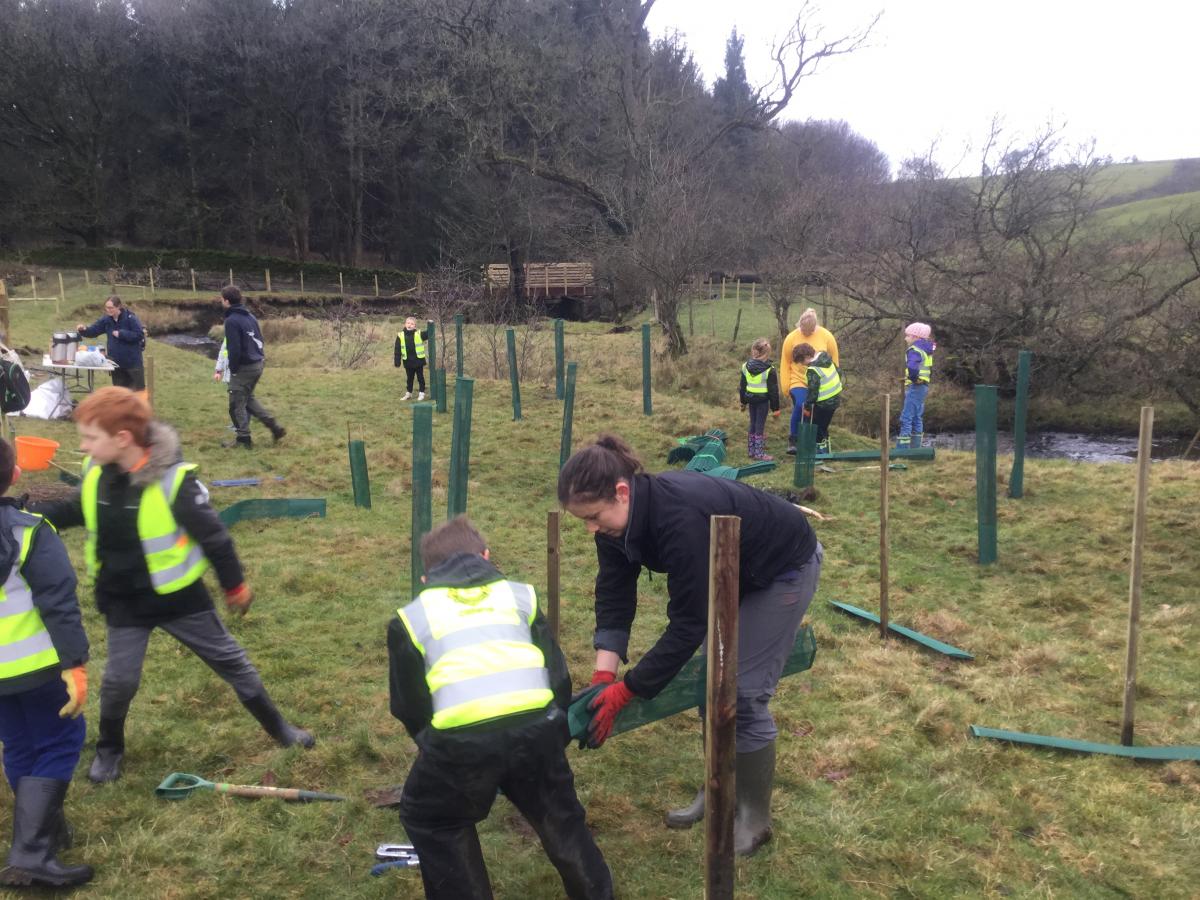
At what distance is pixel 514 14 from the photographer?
1284 inches

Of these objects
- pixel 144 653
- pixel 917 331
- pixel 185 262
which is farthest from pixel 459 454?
pixel 185 262

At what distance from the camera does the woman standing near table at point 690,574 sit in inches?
104

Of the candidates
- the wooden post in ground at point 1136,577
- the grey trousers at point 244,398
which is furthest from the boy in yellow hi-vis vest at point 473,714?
the grey trousers at point 244,398

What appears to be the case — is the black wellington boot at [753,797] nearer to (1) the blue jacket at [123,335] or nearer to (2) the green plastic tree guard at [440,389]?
(2) the green plastic tree guard at [440,389]

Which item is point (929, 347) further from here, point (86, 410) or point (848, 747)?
point (86, 410)

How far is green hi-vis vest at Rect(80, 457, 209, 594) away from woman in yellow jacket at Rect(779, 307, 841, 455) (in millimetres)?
7748

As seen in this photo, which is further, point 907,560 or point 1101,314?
point 1101,314

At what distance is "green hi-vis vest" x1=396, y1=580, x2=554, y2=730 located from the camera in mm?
2346

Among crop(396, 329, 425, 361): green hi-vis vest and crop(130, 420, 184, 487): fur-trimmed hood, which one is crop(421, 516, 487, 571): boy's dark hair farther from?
crop(396, 329, 425, 361): green hi-vis vest

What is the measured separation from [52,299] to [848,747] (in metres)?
31.2

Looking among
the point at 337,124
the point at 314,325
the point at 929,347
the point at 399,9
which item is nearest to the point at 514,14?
the point at 399,9

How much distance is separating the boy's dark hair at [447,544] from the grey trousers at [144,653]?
4.78 feet

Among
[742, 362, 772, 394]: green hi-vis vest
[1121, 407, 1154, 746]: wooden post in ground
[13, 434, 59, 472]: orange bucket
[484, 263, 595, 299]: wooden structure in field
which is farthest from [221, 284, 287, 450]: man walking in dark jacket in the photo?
[484, 263, 595, 299]: wooden structure in field

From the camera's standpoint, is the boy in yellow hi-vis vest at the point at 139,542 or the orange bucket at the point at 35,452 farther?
the orange bucket at the point at 35,452
